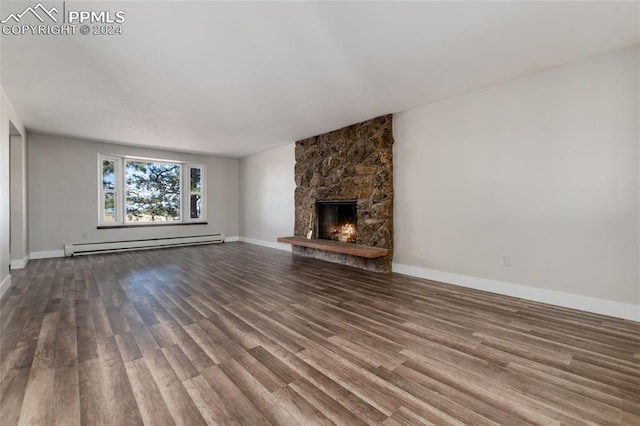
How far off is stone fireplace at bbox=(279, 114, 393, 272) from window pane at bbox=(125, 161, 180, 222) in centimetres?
356

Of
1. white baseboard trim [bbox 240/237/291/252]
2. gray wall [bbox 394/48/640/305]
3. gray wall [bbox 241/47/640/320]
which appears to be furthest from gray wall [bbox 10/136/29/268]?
gray wall [bbox 394/48/640/305]

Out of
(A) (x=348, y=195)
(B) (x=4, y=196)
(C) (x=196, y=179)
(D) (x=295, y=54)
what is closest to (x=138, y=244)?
(C) (x=196, y=179)

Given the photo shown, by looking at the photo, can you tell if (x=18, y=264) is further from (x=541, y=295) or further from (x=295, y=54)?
→ (x=541, y=295)

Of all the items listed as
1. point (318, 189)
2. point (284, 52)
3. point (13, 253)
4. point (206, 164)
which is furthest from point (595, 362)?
point (206, 164)

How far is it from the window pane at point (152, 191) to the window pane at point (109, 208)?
270mm

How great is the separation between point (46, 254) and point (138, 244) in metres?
1.53

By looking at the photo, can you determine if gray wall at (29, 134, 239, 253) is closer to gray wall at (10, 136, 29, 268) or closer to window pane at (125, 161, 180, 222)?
window pane at (125, 161, 180, 222)

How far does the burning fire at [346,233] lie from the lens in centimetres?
498

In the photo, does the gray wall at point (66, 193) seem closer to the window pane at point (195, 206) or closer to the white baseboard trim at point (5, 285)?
the window pane at point (195, 206)

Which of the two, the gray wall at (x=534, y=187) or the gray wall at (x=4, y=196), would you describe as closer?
the gray wall at (x=534, y=187)

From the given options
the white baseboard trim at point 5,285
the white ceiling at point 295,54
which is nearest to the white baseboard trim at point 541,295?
the white ceiling at point 295,54

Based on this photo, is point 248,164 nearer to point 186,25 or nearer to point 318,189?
point 318,189

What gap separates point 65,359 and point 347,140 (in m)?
4.40

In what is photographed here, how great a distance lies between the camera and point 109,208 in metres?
6.31
